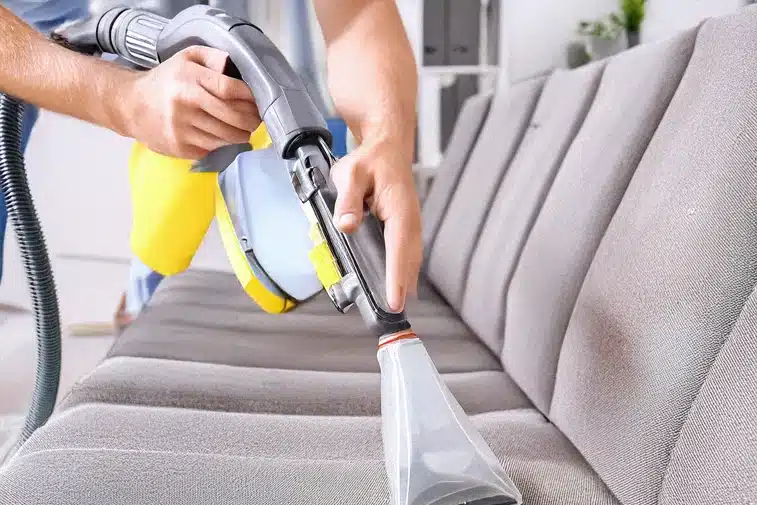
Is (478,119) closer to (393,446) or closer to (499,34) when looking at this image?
(499,34)

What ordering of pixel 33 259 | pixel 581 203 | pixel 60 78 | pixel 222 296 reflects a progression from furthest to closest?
1. pixel 222 296
2. pixel 33 259
3. pixel 581 203
4. pixel 60 78

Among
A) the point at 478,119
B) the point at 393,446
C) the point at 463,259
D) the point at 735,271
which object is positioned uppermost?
the point at 735,271

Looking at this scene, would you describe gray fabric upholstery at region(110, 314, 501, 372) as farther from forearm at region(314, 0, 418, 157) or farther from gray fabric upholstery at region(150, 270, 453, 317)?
forearm at region(314, 0, 418, 157)

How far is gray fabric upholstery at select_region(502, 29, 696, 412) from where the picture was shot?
31.4 inches

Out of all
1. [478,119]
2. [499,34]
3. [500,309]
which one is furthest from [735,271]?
[499,34]

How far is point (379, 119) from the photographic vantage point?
0.72 metres

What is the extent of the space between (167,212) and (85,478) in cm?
51

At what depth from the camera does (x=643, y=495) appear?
57 cm

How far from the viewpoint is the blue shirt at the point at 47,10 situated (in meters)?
1.26

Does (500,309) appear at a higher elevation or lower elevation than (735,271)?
lower

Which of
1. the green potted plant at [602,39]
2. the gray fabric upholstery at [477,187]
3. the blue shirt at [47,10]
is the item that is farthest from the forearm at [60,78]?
the green potted plant at [602,39]

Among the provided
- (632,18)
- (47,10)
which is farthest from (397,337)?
(632,18)

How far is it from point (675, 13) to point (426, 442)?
1795mm

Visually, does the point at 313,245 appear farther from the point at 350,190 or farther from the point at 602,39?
the point at 602,39
